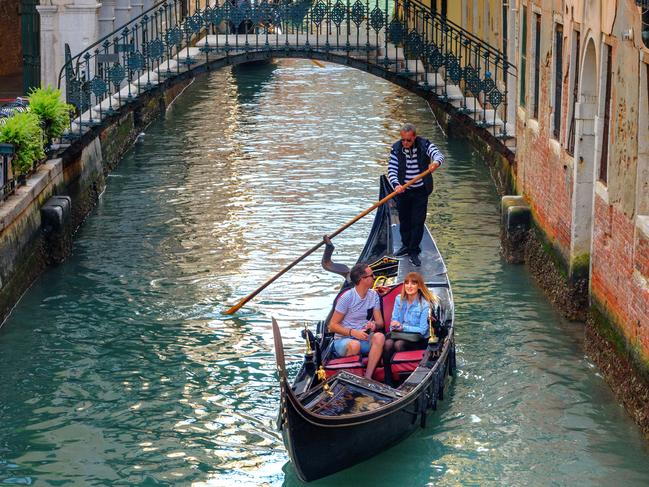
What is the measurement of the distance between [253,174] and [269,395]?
8.37 metres

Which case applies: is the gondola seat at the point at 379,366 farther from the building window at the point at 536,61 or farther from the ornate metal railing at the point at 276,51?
the ornate metal railing at the point at 276,51

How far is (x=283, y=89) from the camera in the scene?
26.7 metres

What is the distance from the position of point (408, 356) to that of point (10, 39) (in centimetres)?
1753

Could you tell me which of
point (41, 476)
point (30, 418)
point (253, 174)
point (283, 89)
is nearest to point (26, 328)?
point (30, 418)

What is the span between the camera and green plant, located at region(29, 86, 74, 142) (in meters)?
14.2

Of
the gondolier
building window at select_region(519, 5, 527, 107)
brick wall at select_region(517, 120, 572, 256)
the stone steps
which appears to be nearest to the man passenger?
the gondolier

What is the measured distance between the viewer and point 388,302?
1030 cm

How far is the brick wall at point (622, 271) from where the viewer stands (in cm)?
912

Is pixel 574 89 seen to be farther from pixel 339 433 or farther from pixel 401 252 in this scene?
pixel 339 433

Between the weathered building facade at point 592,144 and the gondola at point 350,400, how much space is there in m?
1.20

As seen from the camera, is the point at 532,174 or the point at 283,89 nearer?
the point at 532,174

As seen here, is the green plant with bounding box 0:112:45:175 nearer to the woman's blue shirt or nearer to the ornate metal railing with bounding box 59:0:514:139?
the ornate metal railing with bounding box 59:0:514:139

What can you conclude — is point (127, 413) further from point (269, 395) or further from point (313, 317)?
point (313, 317)

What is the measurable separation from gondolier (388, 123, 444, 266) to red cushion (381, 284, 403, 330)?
4.99 feet
